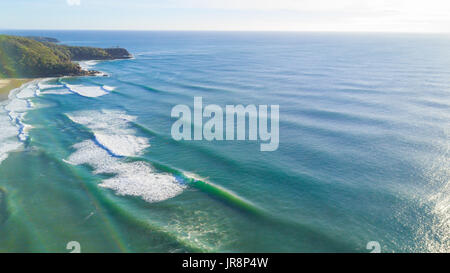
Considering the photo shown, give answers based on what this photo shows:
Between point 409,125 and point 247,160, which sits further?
point 409,125

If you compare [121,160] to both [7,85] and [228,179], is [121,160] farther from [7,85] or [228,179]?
[7,85]

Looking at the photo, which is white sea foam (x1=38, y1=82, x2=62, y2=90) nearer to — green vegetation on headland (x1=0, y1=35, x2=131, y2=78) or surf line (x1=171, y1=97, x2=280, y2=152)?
green vegetation on headland (x1=0, y1=35, x2=131, y2=78)

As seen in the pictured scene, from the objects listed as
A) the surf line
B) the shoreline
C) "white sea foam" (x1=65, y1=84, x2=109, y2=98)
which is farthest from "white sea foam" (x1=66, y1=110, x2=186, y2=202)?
the shoreline

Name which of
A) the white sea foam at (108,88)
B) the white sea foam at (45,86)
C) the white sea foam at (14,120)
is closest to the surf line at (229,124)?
the white sea foam at (14,120)

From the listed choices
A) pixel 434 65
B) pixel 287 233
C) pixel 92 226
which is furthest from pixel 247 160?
pixel 434 65

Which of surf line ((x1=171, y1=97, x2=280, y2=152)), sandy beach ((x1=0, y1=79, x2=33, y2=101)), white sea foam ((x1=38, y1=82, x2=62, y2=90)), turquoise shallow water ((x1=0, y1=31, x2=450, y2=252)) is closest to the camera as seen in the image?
turquoise shallow water ((x1=0, y1=31, x2=450, y2=252))
